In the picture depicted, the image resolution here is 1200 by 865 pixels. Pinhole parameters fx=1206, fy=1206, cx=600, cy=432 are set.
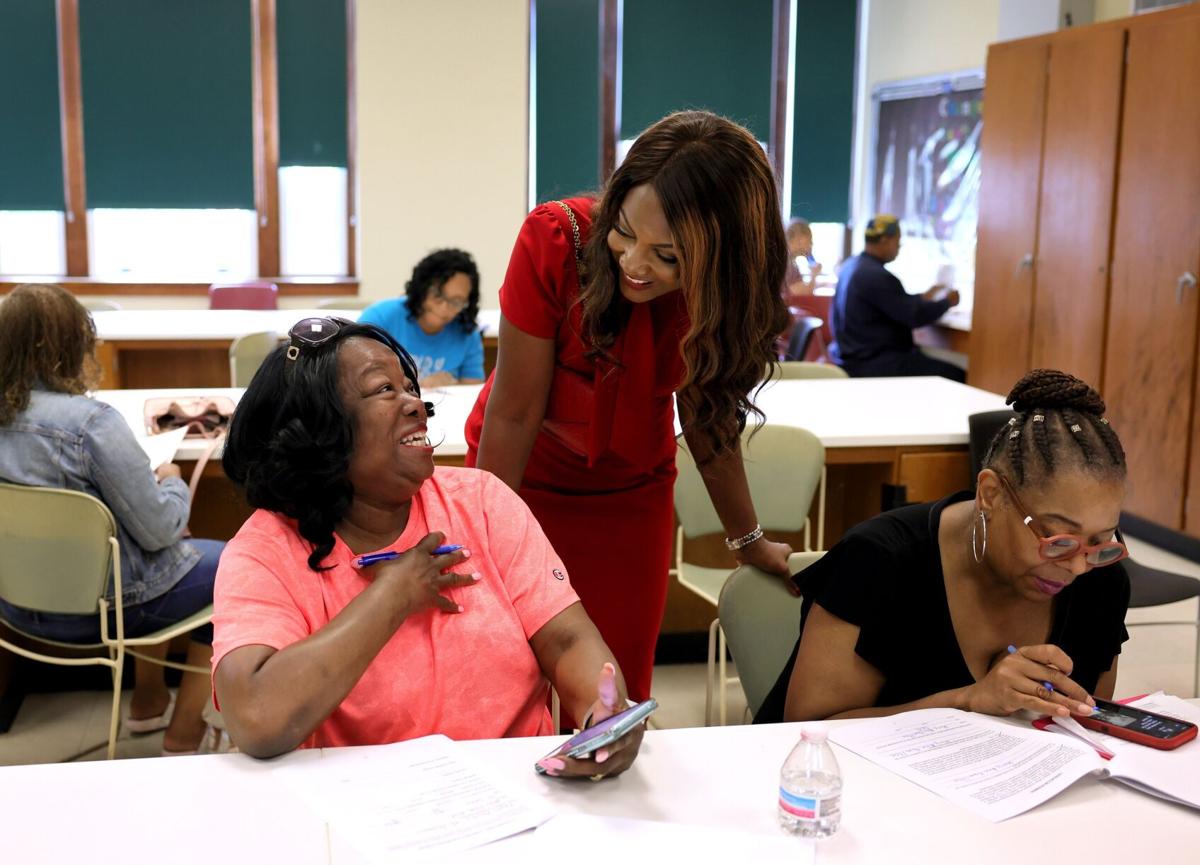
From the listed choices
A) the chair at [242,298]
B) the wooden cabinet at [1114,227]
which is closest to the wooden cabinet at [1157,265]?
the wooden cabinet at [1114,227]

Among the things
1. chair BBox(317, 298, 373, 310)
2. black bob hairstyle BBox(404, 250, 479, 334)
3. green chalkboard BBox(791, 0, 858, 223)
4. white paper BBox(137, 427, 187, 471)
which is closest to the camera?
white paper BBox(137, 427, 187, 471)

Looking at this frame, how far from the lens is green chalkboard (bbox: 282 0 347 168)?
27.2 ft

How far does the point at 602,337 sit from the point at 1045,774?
36.3 inches

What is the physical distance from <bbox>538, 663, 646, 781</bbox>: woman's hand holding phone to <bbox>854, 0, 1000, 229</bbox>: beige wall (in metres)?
6.88

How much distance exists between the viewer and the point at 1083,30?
5.61 meters

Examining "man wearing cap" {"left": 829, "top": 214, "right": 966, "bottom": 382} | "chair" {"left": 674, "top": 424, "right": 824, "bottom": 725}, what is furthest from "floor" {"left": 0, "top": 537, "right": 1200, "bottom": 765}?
"man wearing cap" {"left": 829, "top": 214, "right": 966, "bottom": 382}

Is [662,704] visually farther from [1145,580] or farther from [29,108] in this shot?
[29,108]

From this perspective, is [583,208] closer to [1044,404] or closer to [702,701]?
[1044,404]

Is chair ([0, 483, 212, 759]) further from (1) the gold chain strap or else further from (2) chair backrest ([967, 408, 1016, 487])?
(2) chair backrest ([967, 408, 1016, 487])

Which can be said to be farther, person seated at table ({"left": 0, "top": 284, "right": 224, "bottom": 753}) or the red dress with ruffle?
person seated at table ({"left": 0, "top": 284, "right": 224, "bottom": 753})

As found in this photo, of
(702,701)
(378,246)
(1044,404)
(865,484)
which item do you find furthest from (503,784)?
(378,246)

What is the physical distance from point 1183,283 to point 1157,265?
0.19 metres

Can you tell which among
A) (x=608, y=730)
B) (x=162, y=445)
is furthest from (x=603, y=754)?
(x=162, y=445)

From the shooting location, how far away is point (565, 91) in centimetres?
877
